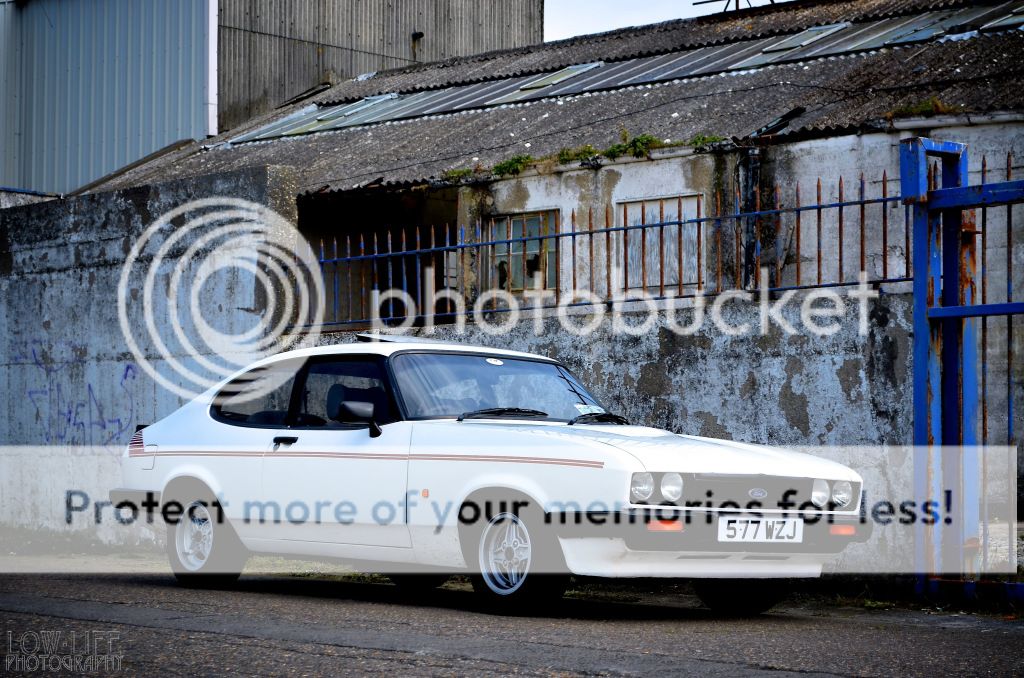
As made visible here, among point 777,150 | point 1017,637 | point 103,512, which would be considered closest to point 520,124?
point 777,150

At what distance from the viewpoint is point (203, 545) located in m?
8.84

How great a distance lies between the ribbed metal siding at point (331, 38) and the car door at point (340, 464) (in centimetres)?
1571

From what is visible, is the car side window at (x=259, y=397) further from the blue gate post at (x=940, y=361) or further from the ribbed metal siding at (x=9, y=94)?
the ribbed metal siding at (x=9, y=94)

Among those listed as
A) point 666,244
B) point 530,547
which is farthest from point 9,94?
point 530,547

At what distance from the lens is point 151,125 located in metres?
23.7

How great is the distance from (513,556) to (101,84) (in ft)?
64.2

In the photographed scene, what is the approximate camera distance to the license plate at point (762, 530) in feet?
22.6

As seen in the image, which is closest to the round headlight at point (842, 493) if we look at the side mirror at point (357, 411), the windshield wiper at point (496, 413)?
the windshield wiper at point (496, 413)

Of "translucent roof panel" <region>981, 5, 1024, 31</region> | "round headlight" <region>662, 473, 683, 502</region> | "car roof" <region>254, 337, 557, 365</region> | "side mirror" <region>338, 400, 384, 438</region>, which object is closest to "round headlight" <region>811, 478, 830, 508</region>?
"round headlight" <region>662, 473, 683, 502</region>

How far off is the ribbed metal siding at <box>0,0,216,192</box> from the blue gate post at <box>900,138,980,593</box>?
16819mm

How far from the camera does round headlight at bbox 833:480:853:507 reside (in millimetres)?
7340

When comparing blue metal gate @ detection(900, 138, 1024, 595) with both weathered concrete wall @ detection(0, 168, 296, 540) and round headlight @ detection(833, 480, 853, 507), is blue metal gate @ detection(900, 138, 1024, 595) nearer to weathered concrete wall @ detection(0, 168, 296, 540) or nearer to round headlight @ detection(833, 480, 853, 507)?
round headlight @ detection(833, 480, 853, 507)

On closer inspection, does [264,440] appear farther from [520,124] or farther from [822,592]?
[520,124]

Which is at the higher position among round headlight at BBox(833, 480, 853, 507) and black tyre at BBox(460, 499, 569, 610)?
round headlight at BBox(833, 480, 853, 507)
